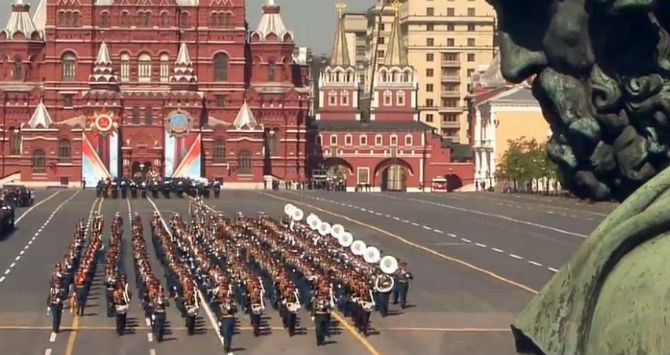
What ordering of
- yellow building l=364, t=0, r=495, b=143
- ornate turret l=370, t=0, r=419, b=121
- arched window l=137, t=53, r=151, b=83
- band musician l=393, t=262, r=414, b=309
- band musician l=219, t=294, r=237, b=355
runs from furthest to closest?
yellow building l=364, t=0, r=495, b=143, ornate turret l=370, t=0, r=419, b=121, arched window l=137, t=53, r=151, b=83, band musician l=393, t=262, r=414, b=309, band musician l=219, t=294, r=237, b=355

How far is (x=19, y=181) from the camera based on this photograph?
435 ft

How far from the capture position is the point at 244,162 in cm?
13338

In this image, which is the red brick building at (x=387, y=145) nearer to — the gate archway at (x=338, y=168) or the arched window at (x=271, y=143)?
the gate archway at (x=338, y=168)

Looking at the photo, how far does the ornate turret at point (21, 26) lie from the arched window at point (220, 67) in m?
15.7

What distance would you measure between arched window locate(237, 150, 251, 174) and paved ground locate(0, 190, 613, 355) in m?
41.3

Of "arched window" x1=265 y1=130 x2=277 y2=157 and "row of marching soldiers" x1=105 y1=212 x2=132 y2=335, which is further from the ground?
"arched window" x1=265 y1=130 x2=277 y2=157

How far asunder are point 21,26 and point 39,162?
739 inches

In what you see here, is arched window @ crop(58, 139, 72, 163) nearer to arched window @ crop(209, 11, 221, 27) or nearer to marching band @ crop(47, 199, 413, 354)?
arched window @ crop(209, 11, 221, 27)

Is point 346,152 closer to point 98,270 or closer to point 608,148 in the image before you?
point 98,270

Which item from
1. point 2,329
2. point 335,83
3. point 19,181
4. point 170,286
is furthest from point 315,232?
point 335,83

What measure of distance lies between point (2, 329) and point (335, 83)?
127m

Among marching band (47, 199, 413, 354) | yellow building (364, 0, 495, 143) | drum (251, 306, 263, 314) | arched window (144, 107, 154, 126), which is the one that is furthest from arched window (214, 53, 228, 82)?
drum (251, 306, 263, 314)

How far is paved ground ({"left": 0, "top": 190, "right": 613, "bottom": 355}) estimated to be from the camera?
28500 millimetres

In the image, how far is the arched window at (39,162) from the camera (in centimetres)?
13212
